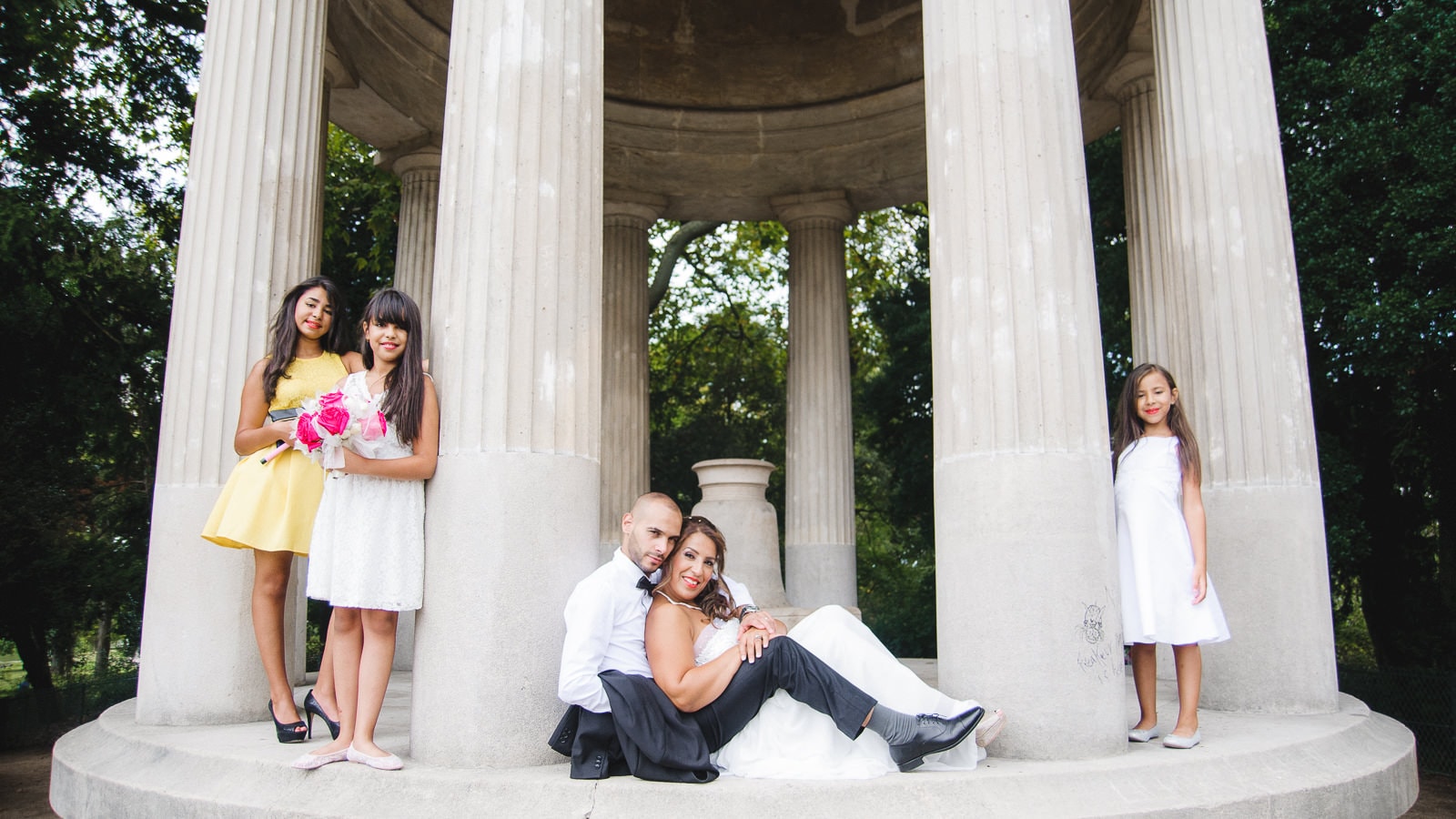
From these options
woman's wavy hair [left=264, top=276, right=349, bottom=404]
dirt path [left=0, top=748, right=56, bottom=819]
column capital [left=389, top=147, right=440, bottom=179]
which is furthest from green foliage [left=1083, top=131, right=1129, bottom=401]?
dirt path [left=0, top=748, right=56, bottom=819]

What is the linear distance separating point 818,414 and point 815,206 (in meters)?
5.68

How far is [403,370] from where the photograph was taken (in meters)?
10.4

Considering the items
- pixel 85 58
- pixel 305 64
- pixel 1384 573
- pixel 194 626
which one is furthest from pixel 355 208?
pixel 1384 573

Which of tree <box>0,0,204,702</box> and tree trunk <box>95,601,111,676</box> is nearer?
tree <box>0,0,204,702</box>

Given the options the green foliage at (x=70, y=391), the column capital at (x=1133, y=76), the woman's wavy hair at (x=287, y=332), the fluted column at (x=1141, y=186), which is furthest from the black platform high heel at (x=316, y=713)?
the green foliage at (x=70, y=391)

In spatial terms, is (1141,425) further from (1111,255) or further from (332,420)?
(1111,255)

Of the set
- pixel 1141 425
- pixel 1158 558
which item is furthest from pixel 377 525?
pixel 1141 425

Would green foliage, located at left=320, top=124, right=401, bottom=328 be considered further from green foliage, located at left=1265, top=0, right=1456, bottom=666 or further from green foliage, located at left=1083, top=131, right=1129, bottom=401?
green foliage, located at left=1265, top=0, right=1456, bottom=666

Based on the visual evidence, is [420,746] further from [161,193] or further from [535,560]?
[161,193]

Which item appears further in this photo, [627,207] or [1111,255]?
[1111,255]

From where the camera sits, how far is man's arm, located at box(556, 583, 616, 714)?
949cm

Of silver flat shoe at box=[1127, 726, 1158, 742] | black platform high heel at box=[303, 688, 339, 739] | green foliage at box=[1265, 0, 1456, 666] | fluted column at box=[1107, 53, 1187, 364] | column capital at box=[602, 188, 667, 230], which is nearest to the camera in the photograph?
black platform high heel at box=[303, 688, 339, 739]

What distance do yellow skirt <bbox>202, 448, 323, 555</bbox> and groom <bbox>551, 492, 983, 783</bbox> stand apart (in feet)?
11.5

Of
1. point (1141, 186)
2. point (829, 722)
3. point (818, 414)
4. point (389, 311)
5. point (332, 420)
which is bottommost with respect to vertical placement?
point (829, 722)
